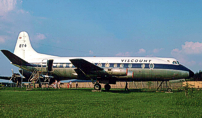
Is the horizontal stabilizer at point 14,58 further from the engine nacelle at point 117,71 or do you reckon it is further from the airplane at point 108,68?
the engine nacelle at point 117,71

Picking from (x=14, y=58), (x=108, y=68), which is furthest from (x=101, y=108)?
(x=14, y=58)

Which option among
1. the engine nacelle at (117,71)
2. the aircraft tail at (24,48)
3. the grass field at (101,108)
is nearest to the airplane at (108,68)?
the engine nacelle at (117,71)

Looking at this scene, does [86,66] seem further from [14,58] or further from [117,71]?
[14,58]

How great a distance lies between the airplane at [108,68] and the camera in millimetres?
23500

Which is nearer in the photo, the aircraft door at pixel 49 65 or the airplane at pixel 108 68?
the airplane at pixel 108 68

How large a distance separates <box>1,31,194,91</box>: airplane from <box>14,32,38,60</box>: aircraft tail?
2729 mm

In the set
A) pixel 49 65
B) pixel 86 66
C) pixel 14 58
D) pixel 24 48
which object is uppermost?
pixel 24 48

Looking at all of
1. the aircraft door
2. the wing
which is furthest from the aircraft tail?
the wing

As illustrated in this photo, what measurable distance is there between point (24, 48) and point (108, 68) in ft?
47.7

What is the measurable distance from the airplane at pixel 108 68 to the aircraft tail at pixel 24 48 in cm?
273

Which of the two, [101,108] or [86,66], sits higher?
[86,66]

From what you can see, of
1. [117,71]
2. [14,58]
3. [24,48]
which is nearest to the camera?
[117,71]

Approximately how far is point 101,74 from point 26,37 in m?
→ 14.8

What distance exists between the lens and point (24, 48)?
31.2 meters
